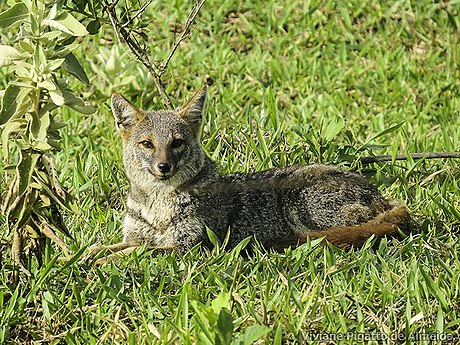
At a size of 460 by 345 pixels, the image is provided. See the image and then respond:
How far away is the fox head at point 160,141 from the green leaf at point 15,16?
149 centimetres

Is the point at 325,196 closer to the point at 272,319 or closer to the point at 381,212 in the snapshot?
the point at 381,212

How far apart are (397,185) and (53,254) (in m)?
2.57

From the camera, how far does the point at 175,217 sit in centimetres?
584

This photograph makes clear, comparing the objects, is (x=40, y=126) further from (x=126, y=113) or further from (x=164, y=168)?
(x=126, y=113)

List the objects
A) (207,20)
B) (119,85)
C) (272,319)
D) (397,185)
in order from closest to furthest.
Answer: (272,319) → (397,185) → (119,85) → (207,20)

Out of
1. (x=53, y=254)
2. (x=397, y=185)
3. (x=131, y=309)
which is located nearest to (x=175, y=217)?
(x=53, y=254)

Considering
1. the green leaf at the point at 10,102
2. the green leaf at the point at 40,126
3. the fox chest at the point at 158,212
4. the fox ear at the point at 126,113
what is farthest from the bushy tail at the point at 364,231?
the green leaf at the point at 10,102

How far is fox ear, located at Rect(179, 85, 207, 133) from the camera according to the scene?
606 centimetres

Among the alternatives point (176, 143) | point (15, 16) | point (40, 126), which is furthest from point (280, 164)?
point (15, 16)

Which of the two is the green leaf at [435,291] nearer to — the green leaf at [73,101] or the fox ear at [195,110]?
the green leaf at [73,101]

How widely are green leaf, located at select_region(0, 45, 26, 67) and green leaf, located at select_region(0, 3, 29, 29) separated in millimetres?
109

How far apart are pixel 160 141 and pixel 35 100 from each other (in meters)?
1.45

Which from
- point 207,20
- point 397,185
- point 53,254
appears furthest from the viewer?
point 207,20

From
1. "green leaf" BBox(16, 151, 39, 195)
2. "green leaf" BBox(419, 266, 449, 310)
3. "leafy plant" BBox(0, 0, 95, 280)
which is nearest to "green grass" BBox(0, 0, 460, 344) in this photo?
"green leaf" BBox(419, 266, 449, 310)
